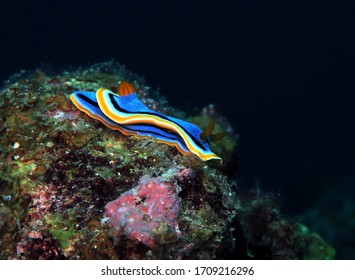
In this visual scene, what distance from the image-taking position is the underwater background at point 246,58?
3019cm

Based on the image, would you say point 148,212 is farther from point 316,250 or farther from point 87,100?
point 316,250

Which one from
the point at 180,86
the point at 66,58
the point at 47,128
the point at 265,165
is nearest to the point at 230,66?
the point at 180,86

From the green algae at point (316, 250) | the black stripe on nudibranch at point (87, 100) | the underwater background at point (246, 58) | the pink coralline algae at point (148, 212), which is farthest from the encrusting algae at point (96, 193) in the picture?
the underwater background at point (246, 58)

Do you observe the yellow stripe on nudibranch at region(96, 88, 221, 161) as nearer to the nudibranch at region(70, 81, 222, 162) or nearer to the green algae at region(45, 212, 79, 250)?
the nudibranch at region(70, 81, 222, 162)

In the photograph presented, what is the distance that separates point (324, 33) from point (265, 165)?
18.8 metres

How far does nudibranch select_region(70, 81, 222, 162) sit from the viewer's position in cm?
352

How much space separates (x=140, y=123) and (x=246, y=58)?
40639 mm

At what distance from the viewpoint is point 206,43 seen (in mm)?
43406

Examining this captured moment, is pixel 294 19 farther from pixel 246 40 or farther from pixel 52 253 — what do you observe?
pixel 52 253

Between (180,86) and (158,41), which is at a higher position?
(158,41)

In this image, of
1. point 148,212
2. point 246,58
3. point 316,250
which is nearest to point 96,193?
point 148,212

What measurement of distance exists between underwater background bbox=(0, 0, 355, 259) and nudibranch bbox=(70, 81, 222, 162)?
22336 millimetres

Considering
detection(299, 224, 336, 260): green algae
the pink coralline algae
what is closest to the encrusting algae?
the pink coralline algae

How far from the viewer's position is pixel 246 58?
42.0m
